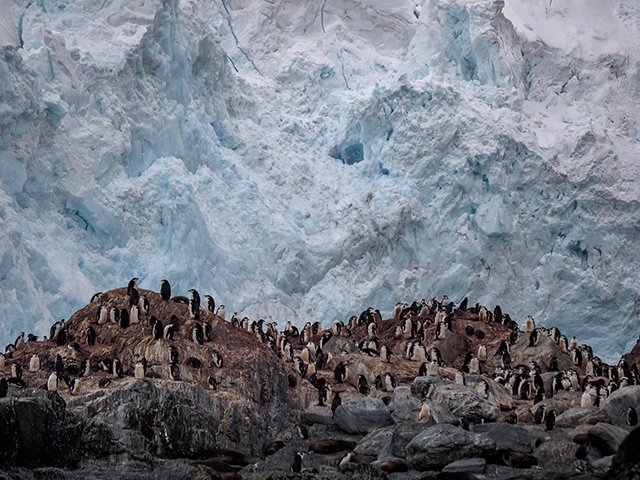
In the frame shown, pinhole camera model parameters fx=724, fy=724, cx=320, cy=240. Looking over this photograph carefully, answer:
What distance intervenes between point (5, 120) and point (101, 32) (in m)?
4.95

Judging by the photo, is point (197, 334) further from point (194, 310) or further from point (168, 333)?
point (194, 310)

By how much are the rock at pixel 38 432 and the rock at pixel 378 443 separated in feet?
12.1

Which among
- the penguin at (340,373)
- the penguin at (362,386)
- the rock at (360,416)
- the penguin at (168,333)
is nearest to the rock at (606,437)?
the rock at (360,416)

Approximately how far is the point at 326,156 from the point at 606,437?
15.8m

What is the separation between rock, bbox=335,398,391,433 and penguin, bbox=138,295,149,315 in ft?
11.6

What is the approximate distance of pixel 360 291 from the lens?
808 inches

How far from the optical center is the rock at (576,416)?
33.8 feet

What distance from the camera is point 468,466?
8492 millimetres

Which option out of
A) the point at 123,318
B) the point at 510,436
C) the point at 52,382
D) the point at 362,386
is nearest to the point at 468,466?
the point at 510,436

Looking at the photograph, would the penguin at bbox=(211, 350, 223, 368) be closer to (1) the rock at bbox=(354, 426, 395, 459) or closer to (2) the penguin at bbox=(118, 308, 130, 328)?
(2) the penguin at bbox=(118, 308, 130, 328)

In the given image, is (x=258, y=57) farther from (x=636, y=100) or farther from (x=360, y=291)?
(x=636, y=100)

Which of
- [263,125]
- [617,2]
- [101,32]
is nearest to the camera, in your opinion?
[101,32]

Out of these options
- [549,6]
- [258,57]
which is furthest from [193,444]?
[549,6]

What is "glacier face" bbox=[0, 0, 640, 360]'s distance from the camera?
17578mm
